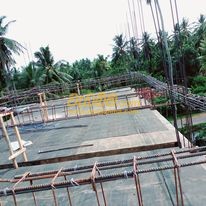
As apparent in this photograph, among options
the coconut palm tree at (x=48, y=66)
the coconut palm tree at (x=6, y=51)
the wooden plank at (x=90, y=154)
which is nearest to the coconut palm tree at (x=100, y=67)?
the coconut palm tree at (x=48, y=66)

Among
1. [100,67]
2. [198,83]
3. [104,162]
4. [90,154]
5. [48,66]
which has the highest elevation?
[48,66]

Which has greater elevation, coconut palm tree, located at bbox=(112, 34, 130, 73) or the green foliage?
coconut palm tree, located at bbox=(112, 34, 130, 73)

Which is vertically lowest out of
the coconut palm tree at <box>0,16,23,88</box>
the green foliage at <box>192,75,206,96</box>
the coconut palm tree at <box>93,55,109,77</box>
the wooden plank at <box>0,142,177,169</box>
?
the green foliage at <box>192,75,206,96</box>

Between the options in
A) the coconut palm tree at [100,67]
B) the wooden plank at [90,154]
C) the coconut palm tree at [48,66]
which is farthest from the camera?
the coconut palm tree at [100,67]

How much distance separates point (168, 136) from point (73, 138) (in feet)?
12.5

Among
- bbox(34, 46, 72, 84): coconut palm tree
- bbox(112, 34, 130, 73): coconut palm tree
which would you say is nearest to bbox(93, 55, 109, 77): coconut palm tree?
bbox(112, 34, 130, 73): coconut palm tree

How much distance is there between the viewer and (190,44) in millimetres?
31625

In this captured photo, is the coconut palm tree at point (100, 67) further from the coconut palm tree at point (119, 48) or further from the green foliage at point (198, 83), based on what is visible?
the green foliage at point (198, 83)

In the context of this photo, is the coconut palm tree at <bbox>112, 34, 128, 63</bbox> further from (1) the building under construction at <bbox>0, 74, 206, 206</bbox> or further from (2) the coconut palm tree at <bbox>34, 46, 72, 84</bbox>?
(1) the building under construction at <bbox>0, 74, 206, 206</bbox>

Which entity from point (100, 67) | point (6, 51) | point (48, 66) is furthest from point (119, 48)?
point (6, 51)

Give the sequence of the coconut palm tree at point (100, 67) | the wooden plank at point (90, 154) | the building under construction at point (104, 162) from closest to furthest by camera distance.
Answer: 1. the building under construction at point (104, 162)
2. the wooden plank at point (90, 154)
3. the coconut palm tree at point (100, 67)

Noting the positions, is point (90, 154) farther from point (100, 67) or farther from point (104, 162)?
point (100, 67)

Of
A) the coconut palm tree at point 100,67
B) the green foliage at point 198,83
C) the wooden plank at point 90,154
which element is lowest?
the green foliage at point 198,83

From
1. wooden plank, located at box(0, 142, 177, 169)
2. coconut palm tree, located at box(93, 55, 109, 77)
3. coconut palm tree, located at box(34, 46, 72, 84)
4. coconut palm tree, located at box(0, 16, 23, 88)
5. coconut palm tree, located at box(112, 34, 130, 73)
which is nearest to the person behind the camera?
wooden plank, located at box(0, 142, 177, 169)
